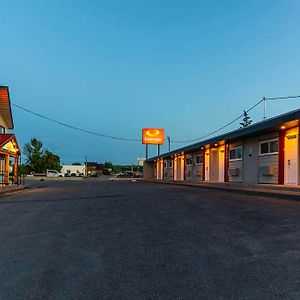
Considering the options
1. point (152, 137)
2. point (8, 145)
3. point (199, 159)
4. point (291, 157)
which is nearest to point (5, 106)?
point (8, 145)

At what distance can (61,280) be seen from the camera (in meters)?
4.84

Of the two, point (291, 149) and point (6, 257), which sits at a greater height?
point (291, 149)

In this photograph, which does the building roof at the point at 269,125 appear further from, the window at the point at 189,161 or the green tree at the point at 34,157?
the green tree at the point at 34,157

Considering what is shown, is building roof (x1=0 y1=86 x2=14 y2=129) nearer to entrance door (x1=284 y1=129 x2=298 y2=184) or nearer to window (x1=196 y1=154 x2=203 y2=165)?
window (x1=196 y1=154 x2=203 y2=165)

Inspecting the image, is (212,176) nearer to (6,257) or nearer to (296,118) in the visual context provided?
(296,118)

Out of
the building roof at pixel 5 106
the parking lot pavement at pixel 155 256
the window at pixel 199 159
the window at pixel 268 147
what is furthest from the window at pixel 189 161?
the parking lot pavement at pixel 155 256

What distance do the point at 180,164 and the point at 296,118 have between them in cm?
2951

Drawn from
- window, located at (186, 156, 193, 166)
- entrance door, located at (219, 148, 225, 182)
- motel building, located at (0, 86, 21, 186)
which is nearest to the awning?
motel building, located at (0, 86, 21, 186)

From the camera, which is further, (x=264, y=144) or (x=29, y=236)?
(x=264, y=144)

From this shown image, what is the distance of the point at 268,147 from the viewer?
22250mm

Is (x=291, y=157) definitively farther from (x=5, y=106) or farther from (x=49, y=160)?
(x=49, y=160)

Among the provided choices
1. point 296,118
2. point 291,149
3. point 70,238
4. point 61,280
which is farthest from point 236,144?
point 61,280

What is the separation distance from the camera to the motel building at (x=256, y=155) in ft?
63.6

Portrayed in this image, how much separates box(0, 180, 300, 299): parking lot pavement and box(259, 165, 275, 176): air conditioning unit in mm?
12112
